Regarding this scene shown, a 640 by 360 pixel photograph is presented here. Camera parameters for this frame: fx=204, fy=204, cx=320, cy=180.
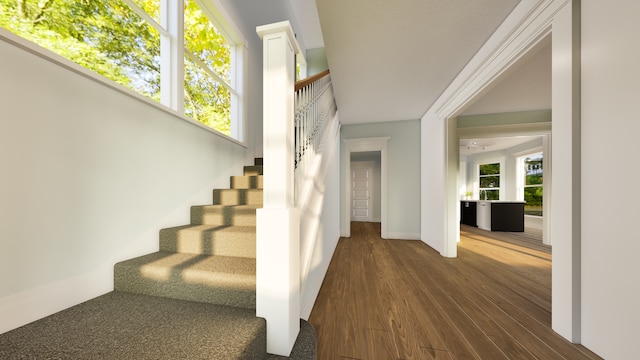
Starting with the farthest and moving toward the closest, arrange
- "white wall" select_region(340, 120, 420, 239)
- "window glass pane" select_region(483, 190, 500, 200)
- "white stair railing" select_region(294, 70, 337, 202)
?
"window glass pane" select_region(483, 190, 500, 200) < "white wall" select_region(340, 120, 420, 239) < "white stair railing" select_region(294, 70, 337, 202)

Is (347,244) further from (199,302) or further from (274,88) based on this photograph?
(274,88)

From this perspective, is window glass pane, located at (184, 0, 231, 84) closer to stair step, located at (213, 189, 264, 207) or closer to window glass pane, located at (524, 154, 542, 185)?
stair step, located at (213, 189, 264, 207)

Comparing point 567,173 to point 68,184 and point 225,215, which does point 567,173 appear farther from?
point 68,184

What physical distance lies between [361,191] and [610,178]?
6338 millimetres

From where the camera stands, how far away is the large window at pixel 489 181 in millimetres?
7074

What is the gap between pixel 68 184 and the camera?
1.08m

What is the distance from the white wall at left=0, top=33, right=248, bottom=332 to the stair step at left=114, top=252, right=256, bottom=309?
14cm

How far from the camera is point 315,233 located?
1665mm

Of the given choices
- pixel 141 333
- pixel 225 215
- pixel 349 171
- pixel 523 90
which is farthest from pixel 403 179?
pixel 141 333

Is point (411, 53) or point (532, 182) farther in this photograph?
point (532, 182)

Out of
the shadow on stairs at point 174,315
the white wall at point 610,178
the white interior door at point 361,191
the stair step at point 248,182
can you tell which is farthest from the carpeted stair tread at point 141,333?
the white interior door at point 361,191

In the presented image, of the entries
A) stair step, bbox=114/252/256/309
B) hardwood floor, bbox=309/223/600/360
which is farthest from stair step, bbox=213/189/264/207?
hardwood floor, bbox=309/223/600/360

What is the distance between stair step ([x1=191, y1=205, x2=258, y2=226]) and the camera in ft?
5.50

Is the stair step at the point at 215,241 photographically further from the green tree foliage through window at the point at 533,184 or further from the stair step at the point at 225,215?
the green tree foliage through window at the point at 533,184
